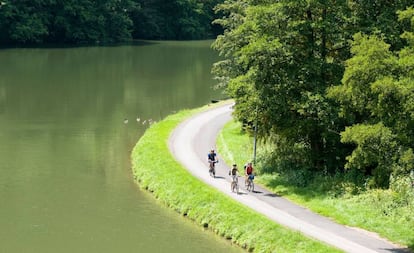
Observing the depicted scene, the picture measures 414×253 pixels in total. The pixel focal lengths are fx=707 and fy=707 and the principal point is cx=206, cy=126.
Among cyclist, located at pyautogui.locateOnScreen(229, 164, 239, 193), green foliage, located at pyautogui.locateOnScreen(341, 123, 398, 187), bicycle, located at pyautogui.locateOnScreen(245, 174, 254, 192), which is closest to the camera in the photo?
green foliage, located at pyautogui.locateOnScreen(341, 123, 398, 187)

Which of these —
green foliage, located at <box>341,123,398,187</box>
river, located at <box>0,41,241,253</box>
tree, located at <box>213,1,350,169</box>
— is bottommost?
river, located at <box>0,41,241,253</box>

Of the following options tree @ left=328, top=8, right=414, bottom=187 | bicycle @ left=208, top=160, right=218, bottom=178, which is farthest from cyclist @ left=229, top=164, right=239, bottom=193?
tree @ left=328, top=8, right=414, bottom=187

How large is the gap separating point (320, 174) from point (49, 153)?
17.8m

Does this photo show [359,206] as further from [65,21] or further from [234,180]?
[65,21]

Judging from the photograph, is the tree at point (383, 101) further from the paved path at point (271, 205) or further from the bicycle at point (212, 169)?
the bicycle at point (212, 169)

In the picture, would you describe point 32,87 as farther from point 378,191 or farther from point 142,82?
point 378,191

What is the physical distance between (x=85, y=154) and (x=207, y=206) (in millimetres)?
14066

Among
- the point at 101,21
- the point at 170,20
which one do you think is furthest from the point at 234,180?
the point at 170,20

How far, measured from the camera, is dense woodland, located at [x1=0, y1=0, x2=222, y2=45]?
4508 inches

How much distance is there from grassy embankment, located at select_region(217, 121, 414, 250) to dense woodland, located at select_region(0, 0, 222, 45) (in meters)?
88.0

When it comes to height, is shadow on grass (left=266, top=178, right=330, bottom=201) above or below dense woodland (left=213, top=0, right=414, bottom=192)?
below

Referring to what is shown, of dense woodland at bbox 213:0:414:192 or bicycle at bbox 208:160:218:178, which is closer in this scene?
dense woodland at bbox 213:0:414:192

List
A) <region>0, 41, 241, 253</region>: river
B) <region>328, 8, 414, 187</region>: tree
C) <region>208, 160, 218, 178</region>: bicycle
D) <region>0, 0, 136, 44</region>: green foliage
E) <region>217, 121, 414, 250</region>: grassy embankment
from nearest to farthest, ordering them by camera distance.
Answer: <region>328, 8, 414, 187</region>: tree < <region>217, 121, 414, 250</region>: grassy embankment < <region>0, 41, 241, 253</region>: river < <region>208, 160, 218, 178</region>: bicycle < <region>0, 0, 136, 44</region>: green foliage

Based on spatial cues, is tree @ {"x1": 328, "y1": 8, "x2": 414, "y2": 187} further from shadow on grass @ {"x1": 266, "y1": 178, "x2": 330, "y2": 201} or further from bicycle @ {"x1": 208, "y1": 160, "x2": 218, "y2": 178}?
bicycle @ {"x1": 208, "y1": 160, "x2": 218, "y2": 178}
